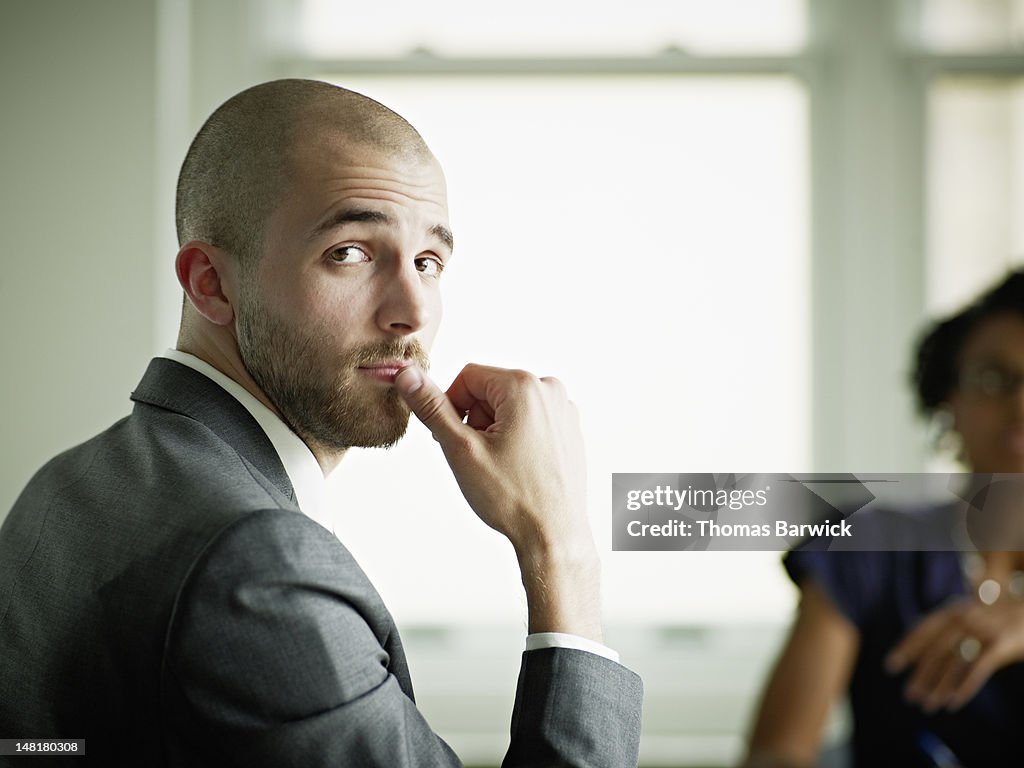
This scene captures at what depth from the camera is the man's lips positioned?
72 centimetres

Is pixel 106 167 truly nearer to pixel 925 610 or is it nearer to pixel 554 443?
pixel 554 443

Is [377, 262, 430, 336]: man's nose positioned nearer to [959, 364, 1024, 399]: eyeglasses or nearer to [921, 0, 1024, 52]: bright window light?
[959, 364, 1024, 399]: eyeglasses

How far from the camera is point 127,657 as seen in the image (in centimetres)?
53

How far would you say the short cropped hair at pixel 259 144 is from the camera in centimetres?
73

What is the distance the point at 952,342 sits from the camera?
49.9 inches

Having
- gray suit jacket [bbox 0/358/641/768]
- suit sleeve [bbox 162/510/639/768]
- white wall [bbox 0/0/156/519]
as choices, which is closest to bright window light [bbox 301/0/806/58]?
white wall [bbox 0/0/156/519]

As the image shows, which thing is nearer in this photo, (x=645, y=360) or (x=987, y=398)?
(x=987, y=398)

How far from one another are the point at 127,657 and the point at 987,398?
1106mm

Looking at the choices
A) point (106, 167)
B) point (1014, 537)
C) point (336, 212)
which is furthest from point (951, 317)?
point (106, 167)

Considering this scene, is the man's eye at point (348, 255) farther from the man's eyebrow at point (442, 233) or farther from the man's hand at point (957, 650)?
the man's hand at point (957, 650)

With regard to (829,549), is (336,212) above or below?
above

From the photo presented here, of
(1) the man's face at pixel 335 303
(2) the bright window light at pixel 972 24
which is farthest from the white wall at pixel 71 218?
(2) the bright window light at pixel 972 24
